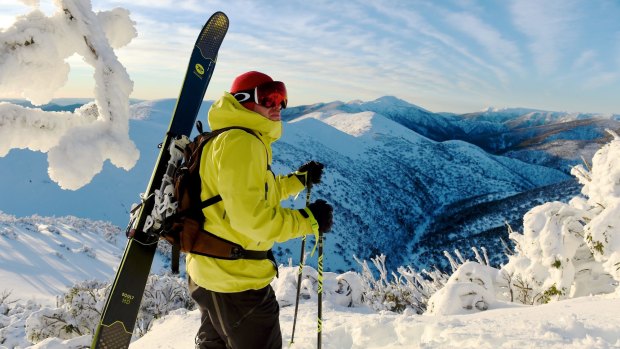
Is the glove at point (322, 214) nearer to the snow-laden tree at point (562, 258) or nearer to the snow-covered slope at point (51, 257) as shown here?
the snow-laden tree at point (562, 258)

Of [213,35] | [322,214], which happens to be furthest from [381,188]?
[322,214]

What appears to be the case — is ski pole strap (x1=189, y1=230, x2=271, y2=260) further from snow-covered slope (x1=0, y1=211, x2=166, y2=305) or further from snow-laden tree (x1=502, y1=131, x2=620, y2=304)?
snow-covered slope (x1=0, y1=211, x2=166, y2=305)

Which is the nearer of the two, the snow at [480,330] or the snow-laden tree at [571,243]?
the snow at [480,330]

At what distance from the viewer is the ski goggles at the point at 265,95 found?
2465 millimetres

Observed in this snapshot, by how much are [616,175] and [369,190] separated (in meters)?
39.9

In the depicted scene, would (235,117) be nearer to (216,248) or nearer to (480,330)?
(216,248)

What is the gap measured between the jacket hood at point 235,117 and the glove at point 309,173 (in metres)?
1.04

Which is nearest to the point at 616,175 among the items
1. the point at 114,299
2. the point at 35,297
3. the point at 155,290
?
the point at 114,299

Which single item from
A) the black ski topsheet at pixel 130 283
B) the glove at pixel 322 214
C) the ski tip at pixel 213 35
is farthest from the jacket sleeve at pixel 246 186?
the ski tip at pixel 213 35

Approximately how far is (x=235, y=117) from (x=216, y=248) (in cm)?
81

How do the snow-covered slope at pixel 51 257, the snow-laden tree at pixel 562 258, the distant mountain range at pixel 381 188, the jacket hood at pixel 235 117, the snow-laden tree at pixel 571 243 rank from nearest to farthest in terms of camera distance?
the jacket hood at pixel 235 117
the snow-laden tree at pixel 562 258
the snow-laden tree at pixel 571 243
the snow-covered slope at pixel 51 257
the distant mountain range at pixel 381 188

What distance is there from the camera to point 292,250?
27609 millimetres

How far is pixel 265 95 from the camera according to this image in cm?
246

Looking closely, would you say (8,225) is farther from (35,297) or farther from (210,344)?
(210,344)
